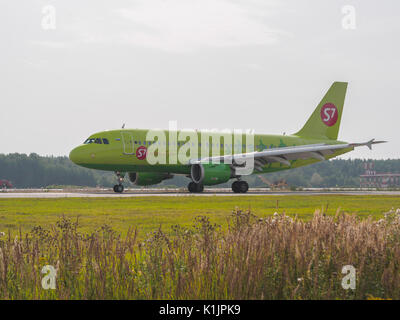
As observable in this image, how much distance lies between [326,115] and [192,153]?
45.2 ft

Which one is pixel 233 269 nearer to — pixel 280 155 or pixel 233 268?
pixel 233 268

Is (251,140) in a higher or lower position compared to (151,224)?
higher

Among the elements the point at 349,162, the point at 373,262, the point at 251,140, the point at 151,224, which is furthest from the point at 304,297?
the point at 349,162

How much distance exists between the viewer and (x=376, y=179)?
64938mm

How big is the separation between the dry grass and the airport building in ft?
178

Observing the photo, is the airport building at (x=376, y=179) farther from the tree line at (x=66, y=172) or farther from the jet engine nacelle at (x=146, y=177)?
the jet engine nacelle at (x=146, y=177)

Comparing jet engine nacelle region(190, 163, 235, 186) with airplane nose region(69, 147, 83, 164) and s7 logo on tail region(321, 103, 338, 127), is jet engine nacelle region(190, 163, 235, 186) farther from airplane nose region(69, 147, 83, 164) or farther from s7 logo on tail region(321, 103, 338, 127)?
s7 logo on tail region(321, 103, 338, 127)

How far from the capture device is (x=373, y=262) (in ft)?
23.7

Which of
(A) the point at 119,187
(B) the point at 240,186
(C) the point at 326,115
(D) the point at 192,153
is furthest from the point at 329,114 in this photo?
(A) the point at 119,187

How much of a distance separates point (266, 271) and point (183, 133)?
31398mm
